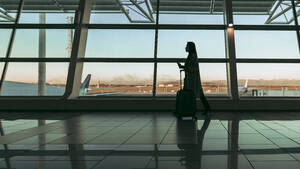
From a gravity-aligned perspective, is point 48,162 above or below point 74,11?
below

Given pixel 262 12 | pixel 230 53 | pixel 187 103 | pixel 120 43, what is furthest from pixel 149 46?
pixel 262 12

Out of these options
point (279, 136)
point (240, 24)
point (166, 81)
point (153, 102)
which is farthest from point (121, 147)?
point (240, 24)

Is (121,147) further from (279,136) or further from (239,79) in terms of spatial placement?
(239,79)

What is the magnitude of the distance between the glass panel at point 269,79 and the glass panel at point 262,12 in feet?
3.59

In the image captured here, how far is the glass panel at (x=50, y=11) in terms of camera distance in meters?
6.98

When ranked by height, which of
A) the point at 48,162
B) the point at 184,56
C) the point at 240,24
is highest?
the point at 240,24

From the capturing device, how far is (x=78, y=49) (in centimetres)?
662

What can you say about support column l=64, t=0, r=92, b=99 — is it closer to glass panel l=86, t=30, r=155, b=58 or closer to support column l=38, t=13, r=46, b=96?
glass panel l=86, t=30, r=155, b=58

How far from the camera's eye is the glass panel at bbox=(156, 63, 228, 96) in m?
6.67

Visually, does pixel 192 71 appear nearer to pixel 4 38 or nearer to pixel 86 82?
pixel 86 82

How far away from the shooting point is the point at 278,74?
21.9ft

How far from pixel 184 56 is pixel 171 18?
1044 mm

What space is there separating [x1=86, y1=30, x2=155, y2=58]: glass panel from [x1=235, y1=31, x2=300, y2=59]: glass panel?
7.18ft

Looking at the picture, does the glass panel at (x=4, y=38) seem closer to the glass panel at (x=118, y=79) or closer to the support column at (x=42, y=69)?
the support column at (x=42, y=69)
